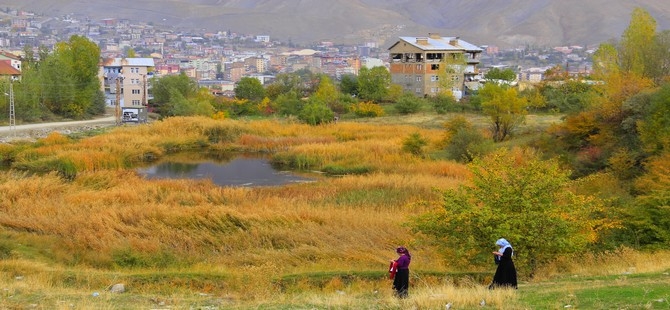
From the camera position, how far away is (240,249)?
1861 centimetres

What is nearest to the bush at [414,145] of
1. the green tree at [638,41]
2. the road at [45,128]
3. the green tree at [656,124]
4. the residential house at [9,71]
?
the green tree at [638,41]

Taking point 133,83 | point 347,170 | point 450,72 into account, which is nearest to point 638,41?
point 347,170

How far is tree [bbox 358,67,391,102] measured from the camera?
72750 millimetres

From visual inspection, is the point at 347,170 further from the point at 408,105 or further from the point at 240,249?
the point at 408,105

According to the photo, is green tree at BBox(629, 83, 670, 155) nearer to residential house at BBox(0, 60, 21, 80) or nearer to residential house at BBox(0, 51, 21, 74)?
residential house at BBox(0, 60, 21, 80)

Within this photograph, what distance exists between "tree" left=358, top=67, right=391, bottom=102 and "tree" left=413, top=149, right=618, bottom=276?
5758 cm

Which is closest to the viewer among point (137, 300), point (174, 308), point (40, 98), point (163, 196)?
point (174, 308)

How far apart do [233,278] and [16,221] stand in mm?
8565

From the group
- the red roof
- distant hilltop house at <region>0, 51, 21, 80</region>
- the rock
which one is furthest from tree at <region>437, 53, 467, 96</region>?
the rock

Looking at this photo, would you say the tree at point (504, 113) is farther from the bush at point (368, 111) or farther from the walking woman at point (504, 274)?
the walking woman at point (504, 274)

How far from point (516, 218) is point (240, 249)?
7.50 m

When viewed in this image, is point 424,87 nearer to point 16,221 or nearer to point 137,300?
point 16,221

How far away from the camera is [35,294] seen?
12469 millimetres

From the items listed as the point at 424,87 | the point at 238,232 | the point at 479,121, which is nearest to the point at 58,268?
the point at 238,232
